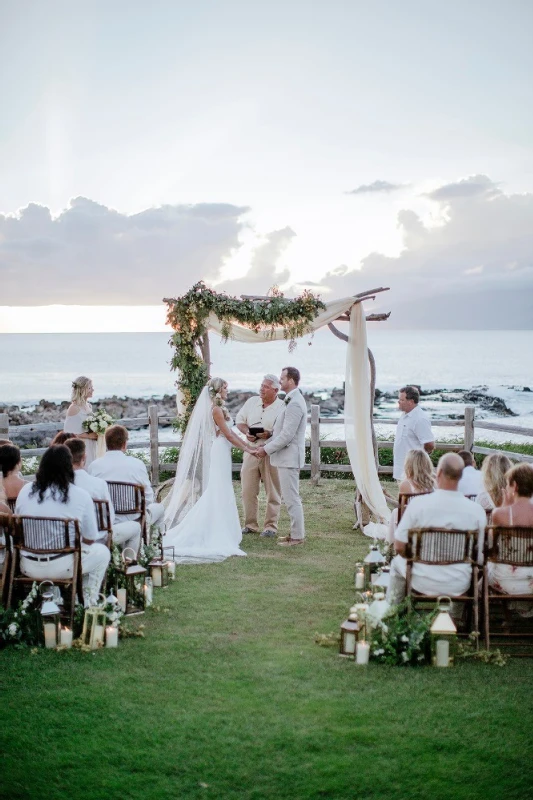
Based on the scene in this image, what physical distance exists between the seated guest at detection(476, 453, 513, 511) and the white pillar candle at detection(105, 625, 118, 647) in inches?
131

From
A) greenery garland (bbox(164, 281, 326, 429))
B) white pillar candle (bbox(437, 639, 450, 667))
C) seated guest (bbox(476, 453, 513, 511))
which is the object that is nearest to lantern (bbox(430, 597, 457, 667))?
white pillar candle (bbox(437, 639, 450, 667))

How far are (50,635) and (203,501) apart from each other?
376cm

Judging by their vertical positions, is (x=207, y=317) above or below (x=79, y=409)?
above

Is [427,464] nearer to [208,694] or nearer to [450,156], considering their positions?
[208,694]

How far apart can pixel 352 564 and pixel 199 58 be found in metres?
9.86

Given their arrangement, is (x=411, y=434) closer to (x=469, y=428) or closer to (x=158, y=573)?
(x=158, y=573)

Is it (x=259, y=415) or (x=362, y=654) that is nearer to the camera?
(x=362, y=654)

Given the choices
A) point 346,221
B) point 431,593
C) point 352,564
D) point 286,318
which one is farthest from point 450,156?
point 431,593

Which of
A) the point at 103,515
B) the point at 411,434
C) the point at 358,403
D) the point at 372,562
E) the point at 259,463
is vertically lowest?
the point at 372,562

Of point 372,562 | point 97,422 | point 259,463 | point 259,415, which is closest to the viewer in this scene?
point 372,562

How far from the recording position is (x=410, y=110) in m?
13.8

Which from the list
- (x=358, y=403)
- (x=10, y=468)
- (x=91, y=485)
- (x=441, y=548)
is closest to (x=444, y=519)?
(x=441, y=548)

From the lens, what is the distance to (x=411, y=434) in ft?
29.1

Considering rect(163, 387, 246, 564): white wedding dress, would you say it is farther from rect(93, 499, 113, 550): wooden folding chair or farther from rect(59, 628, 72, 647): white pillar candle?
rect(59, 628, 72, 647): white pillar candle
